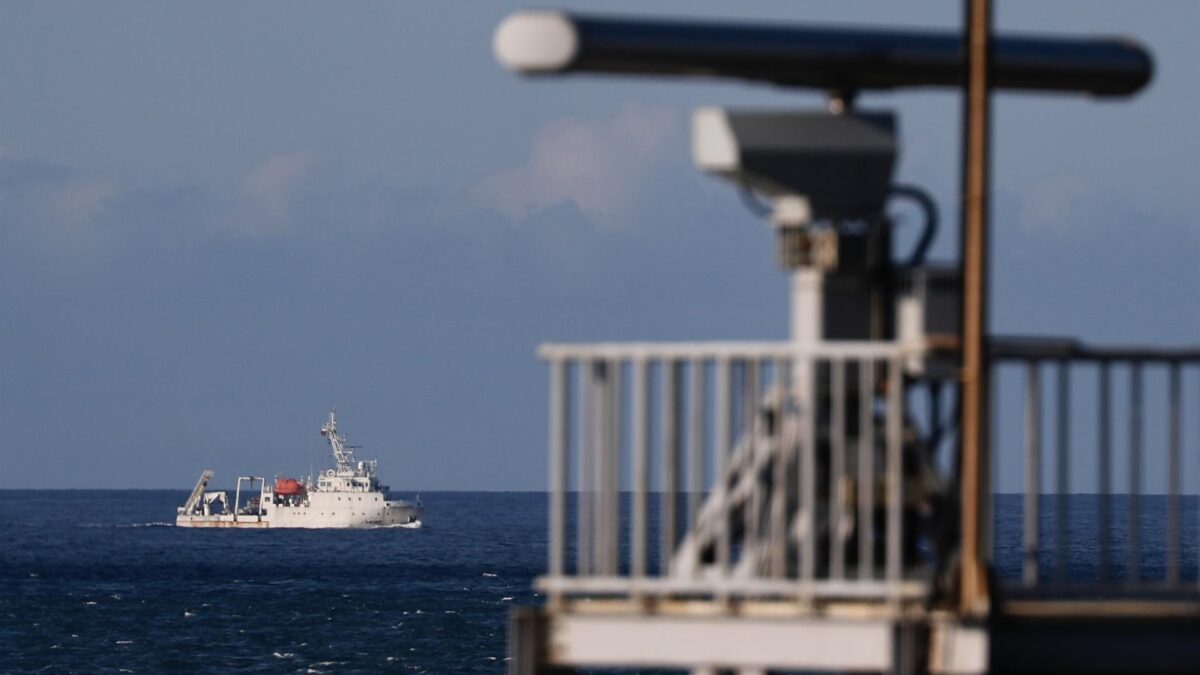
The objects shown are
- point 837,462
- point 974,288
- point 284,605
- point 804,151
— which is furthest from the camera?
point 284,605

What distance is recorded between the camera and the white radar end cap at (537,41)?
40.2 feet

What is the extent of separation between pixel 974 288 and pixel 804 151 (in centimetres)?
114

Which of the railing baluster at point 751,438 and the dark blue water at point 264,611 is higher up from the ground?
the railing baluster at point 751,438

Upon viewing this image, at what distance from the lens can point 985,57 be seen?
12047mm

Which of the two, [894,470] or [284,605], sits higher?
[894,470]

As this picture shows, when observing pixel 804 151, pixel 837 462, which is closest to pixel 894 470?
pixel 837 462

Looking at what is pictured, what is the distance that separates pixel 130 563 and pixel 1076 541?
190ft

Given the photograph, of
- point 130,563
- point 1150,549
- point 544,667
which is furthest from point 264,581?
point 544,667

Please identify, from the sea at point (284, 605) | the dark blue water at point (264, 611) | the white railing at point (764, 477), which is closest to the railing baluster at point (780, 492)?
the white railing at point (764, 477)

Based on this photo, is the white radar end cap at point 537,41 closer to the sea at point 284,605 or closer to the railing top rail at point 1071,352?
the railing top rail at point 1071,352

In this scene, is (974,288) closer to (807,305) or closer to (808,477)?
(808,477)

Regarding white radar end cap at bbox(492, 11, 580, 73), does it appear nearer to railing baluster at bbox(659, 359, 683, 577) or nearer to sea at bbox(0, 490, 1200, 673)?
railing baluster at bbox(659, 359, 683, 577)

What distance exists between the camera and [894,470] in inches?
478

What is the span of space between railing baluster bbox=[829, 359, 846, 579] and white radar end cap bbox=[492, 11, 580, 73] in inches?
68.4
